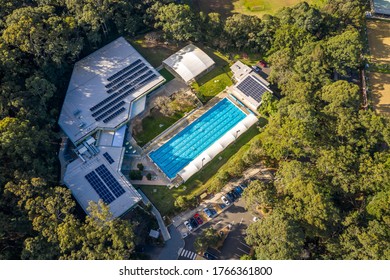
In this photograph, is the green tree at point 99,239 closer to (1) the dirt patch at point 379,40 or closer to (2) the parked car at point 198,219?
(2) the parked car at point 198,219

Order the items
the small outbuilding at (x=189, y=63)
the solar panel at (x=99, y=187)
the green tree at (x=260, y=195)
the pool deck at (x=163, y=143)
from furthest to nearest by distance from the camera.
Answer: the small outbuilding at (x=189, y=63)
the pool deck at (x=163, y=143)
the solar panel at (x=99, y=187)
the green tree at (x=260, y=195)

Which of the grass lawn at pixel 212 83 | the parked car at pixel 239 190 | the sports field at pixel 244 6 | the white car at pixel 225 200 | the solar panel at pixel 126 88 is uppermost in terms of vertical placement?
the sports field at pixel 244 6

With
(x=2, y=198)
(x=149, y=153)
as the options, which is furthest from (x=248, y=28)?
(x=2, y=198)

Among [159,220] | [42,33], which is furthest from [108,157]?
[42,33]

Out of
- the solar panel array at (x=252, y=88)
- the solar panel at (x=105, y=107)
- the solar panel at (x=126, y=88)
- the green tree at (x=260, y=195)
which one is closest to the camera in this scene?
the green tree at (x=260, y=195)

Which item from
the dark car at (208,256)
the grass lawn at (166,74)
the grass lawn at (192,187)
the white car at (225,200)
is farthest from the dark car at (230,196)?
the grass lawn at (166,74)

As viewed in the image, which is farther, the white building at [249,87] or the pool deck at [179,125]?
the white building at [249,87]

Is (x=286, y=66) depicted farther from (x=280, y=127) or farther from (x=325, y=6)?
(x=325, y=6)

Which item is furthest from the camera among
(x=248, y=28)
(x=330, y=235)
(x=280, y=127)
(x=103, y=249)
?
(x=248, y=28)
